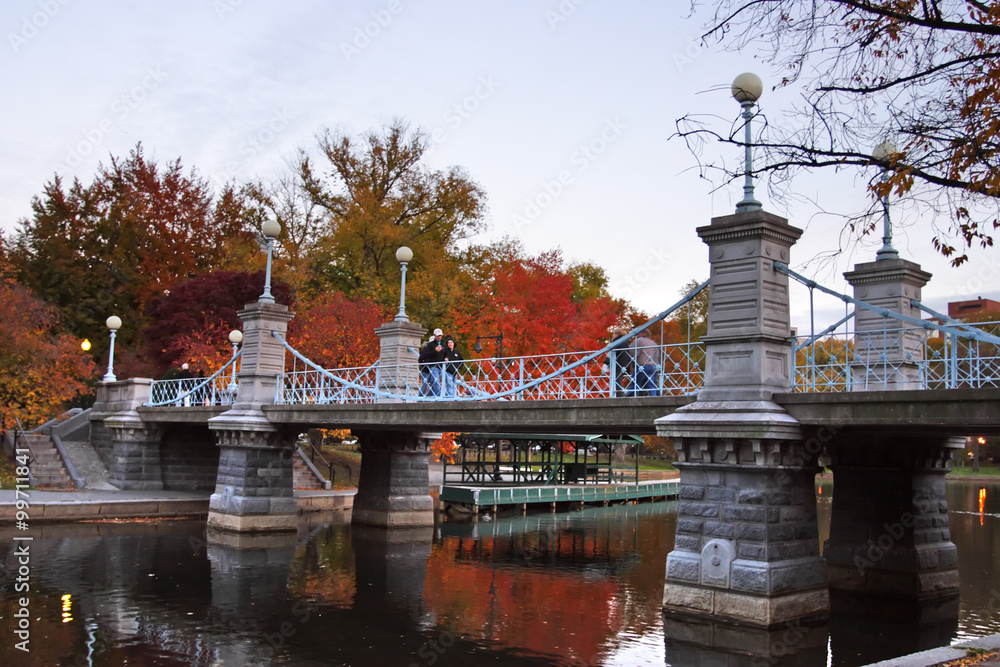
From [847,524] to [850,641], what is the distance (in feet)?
11.3

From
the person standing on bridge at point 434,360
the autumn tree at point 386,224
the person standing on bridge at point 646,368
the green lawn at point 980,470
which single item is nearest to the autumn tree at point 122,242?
the autumn tree at point 386,224

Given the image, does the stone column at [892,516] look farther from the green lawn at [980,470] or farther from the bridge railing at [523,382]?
the green lawn at [980,470]

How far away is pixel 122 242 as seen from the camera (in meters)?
37.8

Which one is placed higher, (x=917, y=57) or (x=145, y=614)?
(x=917, y=57)

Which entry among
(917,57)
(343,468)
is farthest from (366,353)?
(917,57)

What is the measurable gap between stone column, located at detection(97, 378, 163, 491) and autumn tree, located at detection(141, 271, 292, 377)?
15.7ft

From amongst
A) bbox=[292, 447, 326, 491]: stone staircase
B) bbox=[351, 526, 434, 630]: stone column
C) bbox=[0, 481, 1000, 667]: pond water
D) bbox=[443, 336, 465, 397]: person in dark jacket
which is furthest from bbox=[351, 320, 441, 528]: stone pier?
bbox=[292, 447, 326, 491]: stone staircase

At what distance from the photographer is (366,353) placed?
2844 cm

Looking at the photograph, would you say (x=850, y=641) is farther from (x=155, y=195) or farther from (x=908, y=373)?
(x=155, y=195)

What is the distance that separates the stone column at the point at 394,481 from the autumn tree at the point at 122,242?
679 inches

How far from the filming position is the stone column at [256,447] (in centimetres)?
1973

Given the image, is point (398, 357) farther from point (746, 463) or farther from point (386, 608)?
point (746, 463)

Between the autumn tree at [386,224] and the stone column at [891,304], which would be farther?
the autumn tree at [386,224]

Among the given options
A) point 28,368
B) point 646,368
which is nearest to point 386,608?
point 646,368
